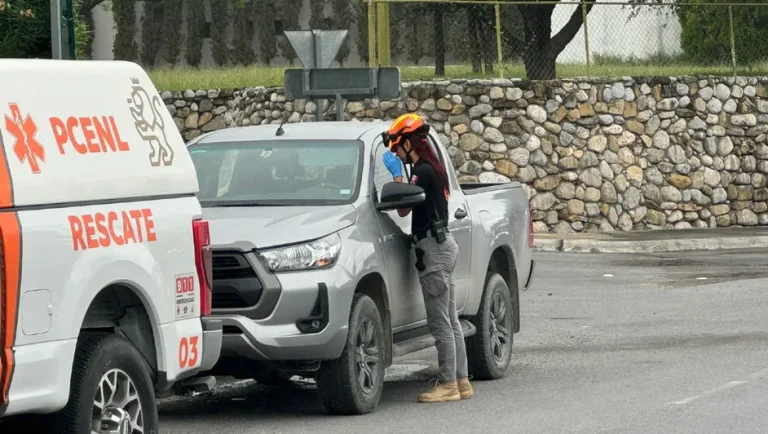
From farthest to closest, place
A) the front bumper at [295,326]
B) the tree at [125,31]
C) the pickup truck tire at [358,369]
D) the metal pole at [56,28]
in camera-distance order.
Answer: the tree at [125,31], the metal pole at [56,28], the pickup truck tire at [358,369], the front bumper at [295,326]

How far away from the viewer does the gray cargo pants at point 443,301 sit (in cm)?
1002

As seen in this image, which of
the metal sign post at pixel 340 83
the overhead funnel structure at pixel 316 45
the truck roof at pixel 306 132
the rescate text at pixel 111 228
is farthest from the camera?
the overhead funnel structure at pixel 316 45

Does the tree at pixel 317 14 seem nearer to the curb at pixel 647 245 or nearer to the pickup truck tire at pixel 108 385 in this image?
the curb at pixel 647 245

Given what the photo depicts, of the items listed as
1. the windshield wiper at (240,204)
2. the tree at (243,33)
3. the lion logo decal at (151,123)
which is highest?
the tree at (243,33)

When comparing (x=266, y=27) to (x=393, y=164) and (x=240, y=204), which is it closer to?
(x=393, y=164)

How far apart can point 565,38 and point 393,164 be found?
16639 millimetres

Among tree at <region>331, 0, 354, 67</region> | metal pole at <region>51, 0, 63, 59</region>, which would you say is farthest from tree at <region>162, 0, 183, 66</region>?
metal pole at <region>51, 0, 63, 59</region>

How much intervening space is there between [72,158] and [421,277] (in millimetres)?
3823

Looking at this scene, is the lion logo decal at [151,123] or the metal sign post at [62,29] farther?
the metal sign post at [62,29]

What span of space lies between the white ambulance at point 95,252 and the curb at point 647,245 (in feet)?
50.9

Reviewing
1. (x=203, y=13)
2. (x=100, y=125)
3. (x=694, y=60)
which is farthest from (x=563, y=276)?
(x=203, y=13)

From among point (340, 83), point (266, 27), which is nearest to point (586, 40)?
point (340, 83)

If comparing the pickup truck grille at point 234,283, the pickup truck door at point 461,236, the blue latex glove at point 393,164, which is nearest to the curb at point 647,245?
the pickup truck door at point 461,236

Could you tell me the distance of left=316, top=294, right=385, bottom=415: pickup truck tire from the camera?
9.32m
